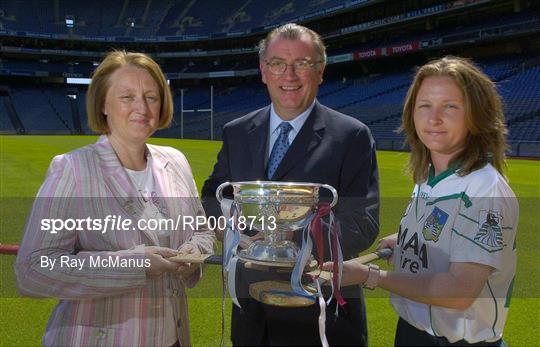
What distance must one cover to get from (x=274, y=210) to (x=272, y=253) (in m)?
0.13

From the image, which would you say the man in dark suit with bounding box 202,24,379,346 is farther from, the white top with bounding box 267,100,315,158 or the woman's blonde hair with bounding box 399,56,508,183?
the woman's blonde hair with bounding box 399,56,508,183

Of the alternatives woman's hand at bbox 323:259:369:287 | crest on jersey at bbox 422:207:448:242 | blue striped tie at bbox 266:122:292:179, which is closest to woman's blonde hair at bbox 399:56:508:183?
crest on jersey at bbox 422:207:448:242

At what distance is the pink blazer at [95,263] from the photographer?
5.78ft

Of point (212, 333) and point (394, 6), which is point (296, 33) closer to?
point (212, 333)

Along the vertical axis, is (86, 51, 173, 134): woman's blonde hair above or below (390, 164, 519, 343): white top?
above

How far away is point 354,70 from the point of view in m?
40.4

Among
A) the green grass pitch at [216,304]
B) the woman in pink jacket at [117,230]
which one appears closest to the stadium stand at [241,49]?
the green grass pitch at [216,304]

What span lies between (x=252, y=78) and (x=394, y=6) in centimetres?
1637

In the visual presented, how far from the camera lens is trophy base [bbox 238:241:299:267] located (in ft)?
5.09

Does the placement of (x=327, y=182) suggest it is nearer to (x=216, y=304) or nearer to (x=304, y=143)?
(x=304, y=143)

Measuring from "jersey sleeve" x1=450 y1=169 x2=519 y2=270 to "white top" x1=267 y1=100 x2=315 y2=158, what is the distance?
3.02ft

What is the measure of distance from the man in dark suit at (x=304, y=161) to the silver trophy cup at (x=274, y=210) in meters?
0.45

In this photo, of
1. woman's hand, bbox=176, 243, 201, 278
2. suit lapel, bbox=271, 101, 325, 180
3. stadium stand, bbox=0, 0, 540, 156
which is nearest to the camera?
woman's hand, bbox=176, 243, 201, 278

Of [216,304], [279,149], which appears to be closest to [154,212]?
[279,149]
